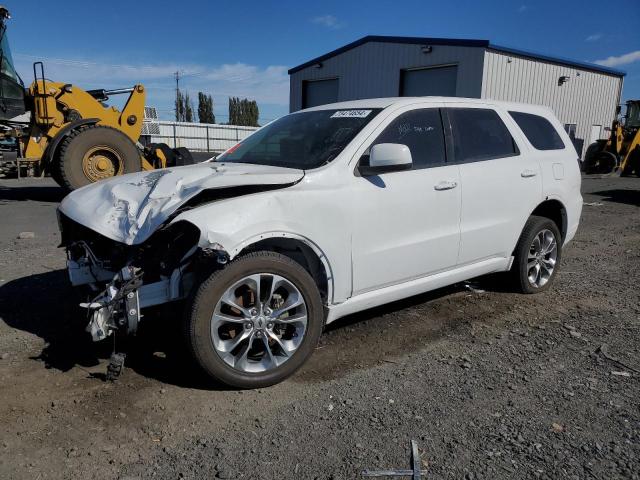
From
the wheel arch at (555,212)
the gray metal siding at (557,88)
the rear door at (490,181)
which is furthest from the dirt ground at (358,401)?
the gray metal siding at (557,88)

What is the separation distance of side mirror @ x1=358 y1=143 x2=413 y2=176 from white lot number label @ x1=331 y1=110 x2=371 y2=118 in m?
0.56

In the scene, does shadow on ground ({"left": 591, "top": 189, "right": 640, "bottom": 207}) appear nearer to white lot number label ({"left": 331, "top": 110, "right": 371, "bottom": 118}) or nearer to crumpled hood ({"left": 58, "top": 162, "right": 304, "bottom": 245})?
white lot number label ({"left": 331, "top": 110, "right": 371, "bottom": 118})

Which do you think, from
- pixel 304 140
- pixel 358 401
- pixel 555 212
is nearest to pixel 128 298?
pixel 358 401

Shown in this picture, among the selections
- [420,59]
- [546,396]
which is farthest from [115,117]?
[420,59]

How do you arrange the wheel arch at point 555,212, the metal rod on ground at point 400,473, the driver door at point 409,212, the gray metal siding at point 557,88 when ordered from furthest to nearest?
the gray metal siding at point 557,88 < the wheel arch at point 555,212 < the driver door at point 409,212 < the metal rod on ground at point 400,473

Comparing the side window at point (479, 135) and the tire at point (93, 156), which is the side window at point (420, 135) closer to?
the side window at point (479, 135)

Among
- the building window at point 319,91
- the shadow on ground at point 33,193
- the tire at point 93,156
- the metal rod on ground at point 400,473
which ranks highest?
the building window at point 319,91

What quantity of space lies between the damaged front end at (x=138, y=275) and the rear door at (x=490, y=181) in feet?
7.28

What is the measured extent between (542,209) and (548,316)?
1234 millimetres

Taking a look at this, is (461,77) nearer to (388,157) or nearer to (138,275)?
(388,157)

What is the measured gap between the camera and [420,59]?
2094 cm

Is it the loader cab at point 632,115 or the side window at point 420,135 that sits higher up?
the loader cab at point 632,115

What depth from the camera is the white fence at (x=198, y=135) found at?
31.7 m

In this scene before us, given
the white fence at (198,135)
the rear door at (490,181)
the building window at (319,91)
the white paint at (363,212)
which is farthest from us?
the white fence at (198,135)
